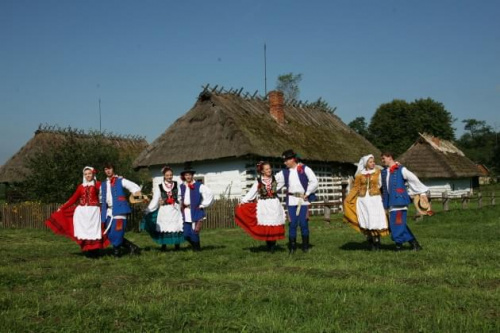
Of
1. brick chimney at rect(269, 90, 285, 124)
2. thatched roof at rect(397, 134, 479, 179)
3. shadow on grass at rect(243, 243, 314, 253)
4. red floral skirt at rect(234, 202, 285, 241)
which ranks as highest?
brick chimney at rect(269, 90, 285, 124)

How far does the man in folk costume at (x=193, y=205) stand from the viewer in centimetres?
1008

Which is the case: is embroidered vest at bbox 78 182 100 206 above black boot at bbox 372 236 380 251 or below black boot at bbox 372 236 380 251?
above

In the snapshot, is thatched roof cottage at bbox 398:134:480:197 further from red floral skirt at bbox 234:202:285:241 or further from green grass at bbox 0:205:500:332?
green grass at bbox 0:205:500:332

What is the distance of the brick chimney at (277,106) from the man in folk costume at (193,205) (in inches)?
617

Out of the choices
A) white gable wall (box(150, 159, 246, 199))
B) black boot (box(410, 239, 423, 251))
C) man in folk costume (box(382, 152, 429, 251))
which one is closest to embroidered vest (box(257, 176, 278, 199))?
man in folk costume (box(382, 152, 429, 251))

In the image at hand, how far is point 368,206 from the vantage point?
31.1 ft

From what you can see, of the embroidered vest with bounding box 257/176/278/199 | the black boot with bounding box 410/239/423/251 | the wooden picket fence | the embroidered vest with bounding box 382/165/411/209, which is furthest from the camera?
the wooden picket fence

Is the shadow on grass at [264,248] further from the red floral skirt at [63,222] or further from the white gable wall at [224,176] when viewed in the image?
the white gable wall at [224,176]

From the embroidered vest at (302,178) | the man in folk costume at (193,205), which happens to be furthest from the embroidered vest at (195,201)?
the embroidered vest at (302,178)

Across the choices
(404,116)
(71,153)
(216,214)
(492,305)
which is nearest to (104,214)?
(492,305)

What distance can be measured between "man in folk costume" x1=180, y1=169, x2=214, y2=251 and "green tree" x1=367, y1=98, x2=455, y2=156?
52.2 metres

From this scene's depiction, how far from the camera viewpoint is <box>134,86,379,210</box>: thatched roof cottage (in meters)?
22.0

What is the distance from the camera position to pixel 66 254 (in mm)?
9992

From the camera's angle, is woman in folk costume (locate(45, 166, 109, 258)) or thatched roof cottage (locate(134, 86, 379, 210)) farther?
thatched roof cottage (locate(134, 86, 379, 210))
